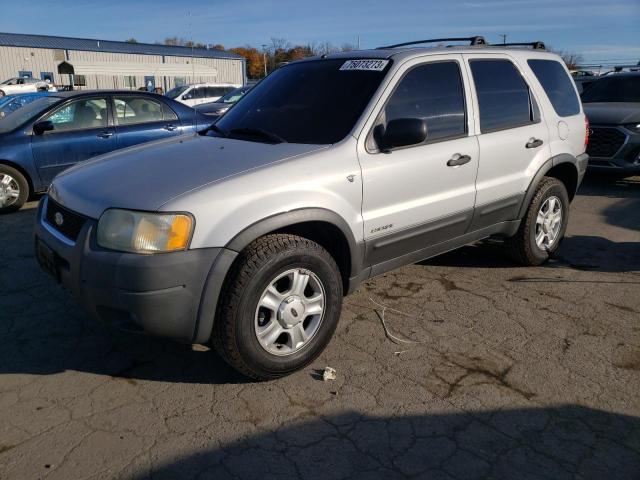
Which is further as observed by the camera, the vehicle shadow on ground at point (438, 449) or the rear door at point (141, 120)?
the rear door at point (141, 120)

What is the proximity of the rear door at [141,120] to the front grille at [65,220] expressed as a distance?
13.9 feet

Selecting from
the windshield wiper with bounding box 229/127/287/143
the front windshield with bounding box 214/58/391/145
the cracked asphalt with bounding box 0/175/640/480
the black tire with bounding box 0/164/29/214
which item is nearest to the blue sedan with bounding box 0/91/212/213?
the black tire with bounding box 0/164/29/214

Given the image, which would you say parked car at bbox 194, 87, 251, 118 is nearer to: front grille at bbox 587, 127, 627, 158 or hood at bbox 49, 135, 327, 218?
front grille at bbox 587, 127, 627, 158

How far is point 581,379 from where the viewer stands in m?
3.03

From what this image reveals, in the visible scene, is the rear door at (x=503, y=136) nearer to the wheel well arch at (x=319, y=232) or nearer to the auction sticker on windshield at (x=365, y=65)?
the auction sticker on windshield at (x=365, y=65)

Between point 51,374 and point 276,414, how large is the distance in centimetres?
141

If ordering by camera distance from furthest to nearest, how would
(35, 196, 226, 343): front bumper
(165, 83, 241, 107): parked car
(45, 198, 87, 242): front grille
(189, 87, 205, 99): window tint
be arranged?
(189, 87, 205, 99): window tint, (165, 83, 241, 107): parked car, (45, 198, 87, 242): front grille, (35, 196, 226, 343): front bumper

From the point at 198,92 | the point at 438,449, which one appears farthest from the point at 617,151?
the point at 198,92

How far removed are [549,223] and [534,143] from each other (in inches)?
33.7

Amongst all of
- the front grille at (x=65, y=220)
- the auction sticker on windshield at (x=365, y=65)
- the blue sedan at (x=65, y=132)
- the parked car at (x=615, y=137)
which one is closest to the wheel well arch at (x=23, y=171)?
the blue sedan at (x=65, y=132)

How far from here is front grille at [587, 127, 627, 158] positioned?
318 inches

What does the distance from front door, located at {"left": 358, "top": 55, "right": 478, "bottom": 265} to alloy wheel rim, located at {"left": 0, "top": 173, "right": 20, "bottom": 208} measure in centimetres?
547

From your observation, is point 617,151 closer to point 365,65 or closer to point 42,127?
point 365,65

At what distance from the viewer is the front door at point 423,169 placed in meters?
3.30
